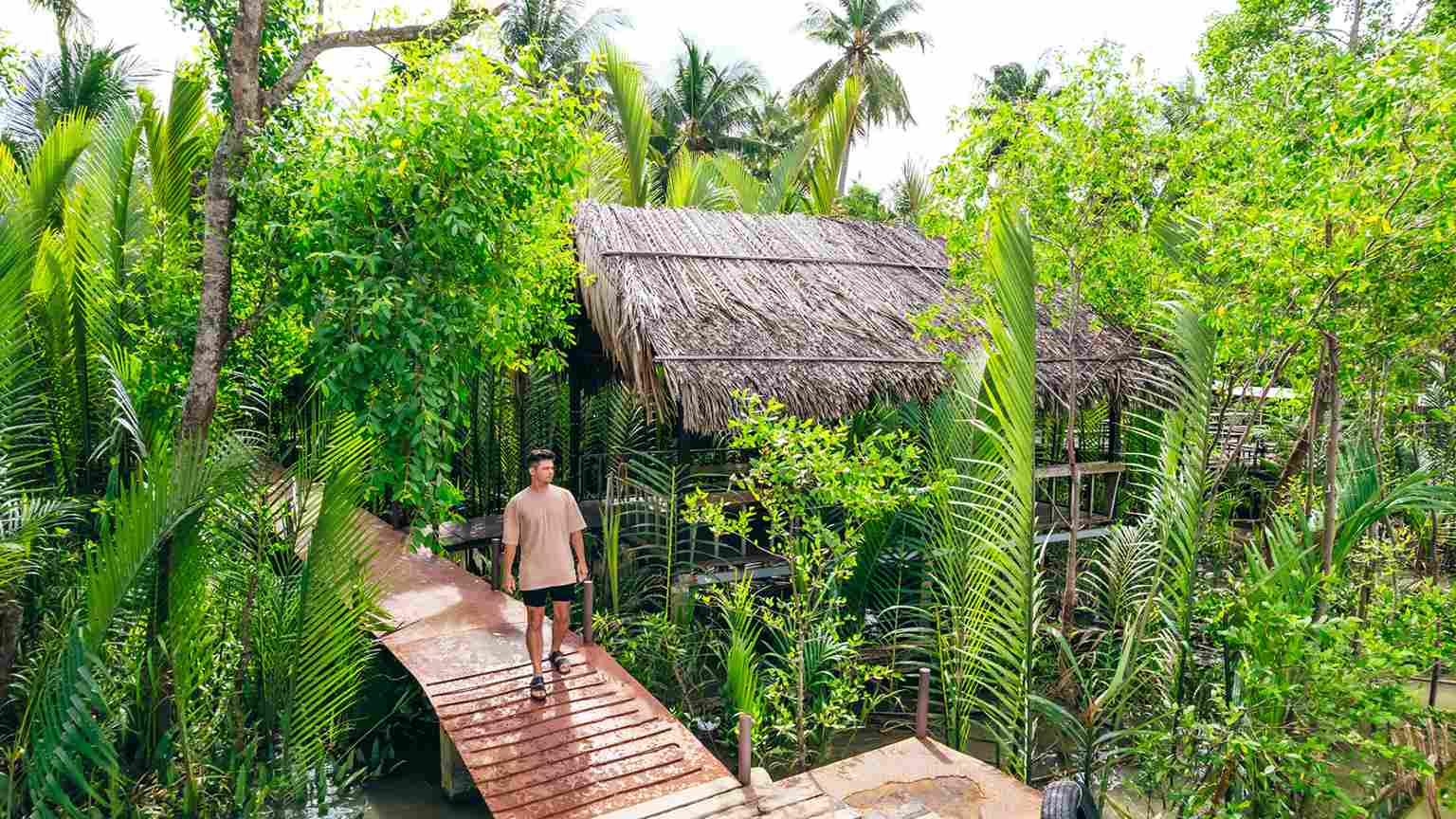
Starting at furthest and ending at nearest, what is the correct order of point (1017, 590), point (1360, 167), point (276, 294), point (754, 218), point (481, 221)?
point (754, 218) < point (276, 294) < point (481, 221) < point (1017, 590) < point (1360, 167)

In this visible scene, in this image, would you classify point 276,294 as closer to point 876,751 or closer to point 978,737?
point 876,751

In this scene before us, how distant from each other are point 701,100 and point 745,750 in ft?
72.9

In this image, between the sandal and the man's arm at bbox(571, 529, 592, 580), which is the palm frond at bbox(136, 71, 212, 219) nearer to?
the man's arm at bbox(571, 529, 592, 580)

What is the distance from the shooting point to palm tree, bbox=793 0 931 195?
2344cm

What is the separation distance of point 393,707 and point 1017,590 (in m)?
A: 3.71

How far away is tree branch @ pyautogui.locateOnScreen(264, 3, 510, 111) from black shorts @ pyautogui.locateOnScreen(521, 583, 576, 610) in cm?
284

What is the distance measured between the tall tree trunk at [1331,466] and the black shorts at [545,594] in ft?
11.9

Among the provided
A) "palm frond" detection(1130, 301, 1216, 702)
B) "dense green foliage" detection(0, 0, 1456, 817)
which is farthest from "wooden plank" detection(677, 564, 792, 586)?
"palm frond" detection(1130, 301, 1216, 702)

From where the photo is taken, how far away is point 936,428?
6031 mm

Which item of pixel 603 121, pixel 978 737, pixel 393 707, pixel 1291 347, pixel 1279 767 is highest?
pixel 603 121

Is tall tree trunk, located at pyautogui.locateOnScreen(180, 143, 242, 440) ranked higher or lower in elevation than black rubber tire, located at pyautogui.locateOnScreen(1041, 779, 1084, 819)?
higher

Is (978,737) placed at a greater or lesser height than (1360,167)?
lesser

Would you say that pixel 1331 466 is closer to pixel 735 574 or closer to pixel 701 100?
pixel 735 574

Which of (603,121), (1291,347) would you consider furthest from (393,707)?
(603,121)
